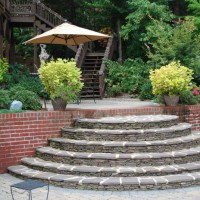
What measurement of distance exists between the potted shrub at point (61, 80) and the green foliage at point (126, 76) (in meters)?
6.07

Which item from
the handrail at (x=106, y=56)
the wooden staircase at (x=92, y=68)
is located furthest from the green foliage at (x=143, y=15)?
the wooden staircase at (x=92, y=68)

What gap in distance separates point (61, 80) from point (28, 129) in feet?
4.24

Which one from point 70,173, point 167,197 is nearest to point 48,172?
point 70,173

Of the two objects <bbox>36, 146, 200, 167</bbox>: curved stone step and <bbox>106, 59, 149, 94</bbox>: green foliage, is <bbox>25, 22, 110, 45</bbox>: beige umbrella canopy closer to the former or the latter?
<bbox>106, 59, 149, 94</bbox>: green foliage

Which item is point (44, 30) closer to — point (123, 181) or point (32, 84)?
point (32, 84)

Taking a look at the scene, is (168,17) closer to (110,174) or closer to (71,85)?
(71,85)

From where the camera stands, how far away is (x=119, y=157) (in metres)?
7.02

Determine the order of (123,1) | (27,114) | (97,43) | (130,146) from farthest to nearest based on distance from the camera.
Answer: (97,43), (123,1), (27,114), (130,146)

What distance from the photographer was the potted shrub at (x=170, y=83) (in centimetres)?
961

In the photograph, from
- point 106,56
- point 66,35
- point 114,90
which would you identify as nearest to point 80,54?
point 106,56

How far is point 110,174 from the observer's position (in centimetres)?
675

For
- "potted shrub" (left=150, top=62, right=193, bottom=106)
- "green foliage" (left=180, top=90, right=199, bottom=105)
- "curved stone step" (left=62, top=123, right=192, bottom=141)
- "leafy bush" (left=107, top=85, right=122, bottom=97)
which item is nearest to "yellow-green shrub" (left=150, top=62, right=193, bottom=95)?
"potted shrub" (left=150, top=62, right=193, bottom=106)

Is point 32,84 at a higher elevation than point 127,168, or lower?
higher

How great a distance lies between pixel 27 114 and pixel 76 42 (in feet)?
14.7
